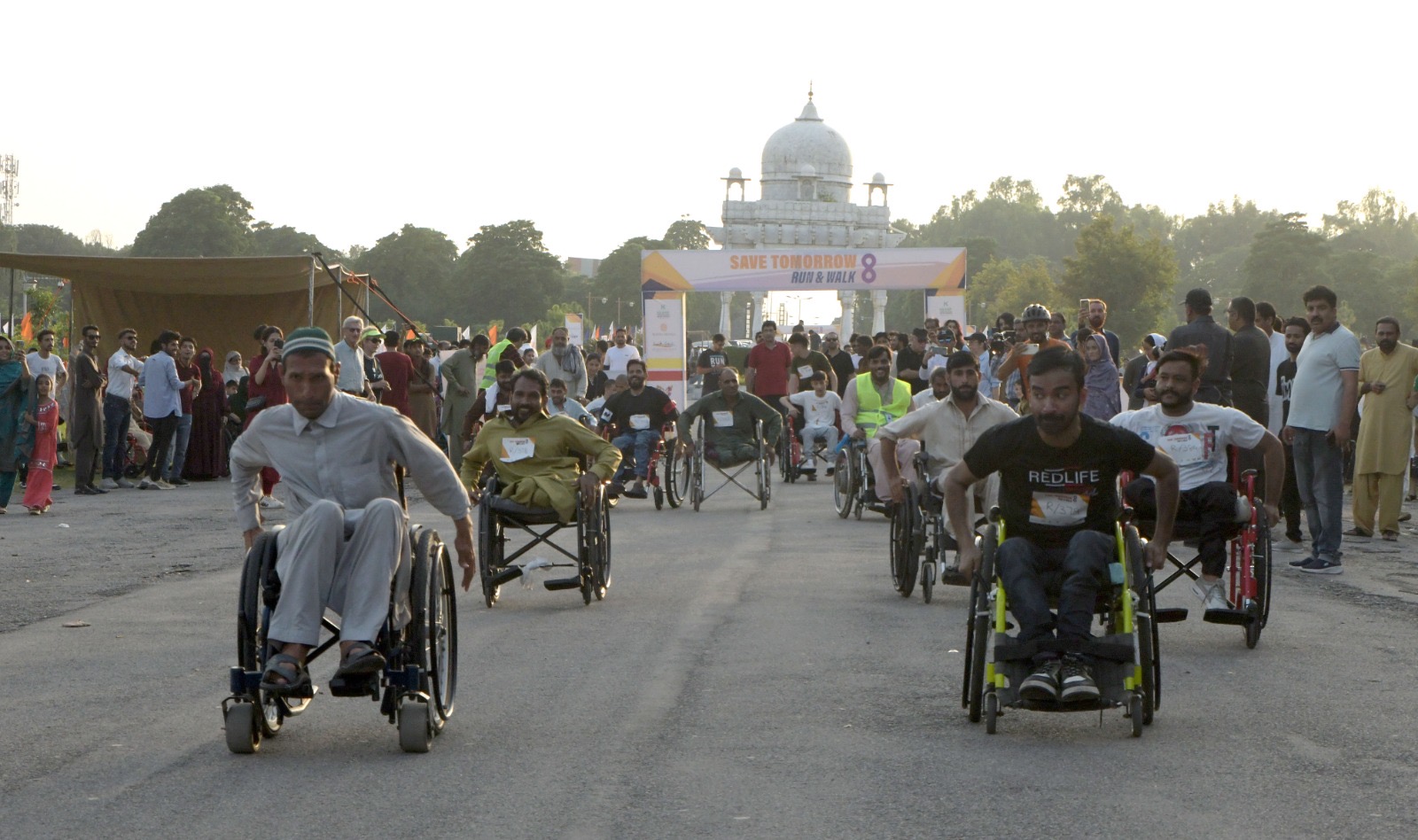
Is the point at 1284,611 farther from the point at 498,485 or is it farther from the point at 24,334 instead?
the point at 24,334

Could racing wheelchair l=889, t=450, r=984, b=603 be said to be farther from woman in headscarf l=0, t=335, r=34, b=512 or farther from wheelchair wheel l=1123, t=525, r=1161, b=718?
woman in headscarf l=0, t=335, r=34, b=512

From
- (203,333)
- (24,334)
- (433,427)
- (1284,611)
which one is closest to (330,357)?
(1284,611)

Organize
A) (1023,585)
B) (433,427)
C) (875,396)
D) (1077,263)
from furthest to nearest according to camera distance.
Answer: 1. (1077,263)
2. (433,427)
3. (875,396)
4. (1023,585)

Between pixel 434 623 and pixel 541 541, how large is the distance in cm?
407

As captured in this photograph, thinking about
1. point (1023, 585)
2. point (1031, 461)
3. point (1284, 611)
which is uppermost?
point (1031, 461)

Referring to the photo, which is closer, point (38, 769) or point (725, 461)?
point (38, 769)

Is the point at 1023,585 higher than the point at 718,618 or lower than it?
higher

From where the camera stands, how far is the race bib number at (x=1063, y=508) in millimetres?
6371

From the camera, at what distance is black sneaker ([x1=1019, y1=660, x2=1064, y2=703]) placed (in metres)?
5.95

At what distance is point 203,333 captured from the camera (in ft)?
84.1

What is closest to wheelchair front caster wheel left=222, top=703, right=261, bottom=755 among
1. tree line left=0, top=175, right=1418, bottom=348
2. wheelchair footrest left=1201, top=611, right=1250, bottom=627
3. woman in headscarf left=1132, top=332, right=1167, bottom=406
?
wheelchair footrest left=1201, top=611, right=1250, bottom=627

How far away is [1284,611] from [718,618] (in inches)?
124

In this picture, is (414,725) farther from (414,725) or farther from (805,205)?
(805,205)

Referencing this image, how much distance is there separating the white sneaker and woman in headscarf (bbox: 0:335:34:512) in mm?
11317
